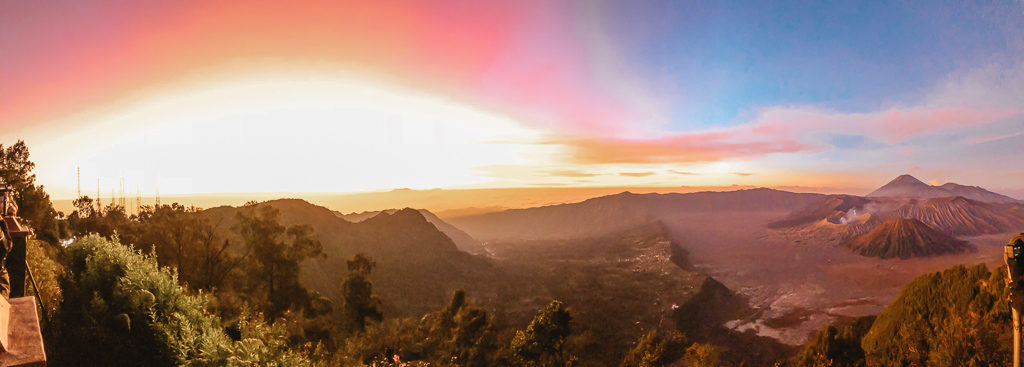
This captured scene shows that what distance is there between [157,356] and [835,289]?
160703mm

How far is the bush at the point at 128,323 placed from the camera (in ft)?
36.9

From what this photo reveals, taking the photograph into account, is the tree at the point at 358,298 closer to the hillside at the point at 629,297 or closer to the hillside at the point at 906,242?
the hillside at the point at 629,297

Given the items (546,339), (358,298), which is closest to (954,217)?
(546,339)

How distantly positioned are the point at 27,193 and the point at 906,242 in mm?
220255

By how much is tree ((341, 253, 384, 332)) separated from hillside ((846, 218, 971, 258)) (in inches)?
7496

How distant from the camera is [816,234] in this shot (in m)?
192

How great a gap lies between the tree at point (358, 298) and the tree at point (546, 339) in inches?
548

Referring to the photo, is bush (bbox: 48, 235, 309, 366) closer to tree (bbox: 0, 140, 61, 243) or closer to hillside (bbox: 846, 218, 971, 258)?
tree (bbox: 0, 140, 61, 243)

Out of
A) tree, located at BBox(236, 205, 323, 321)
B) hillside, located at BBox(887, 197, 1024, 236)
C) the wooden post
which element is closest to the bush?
the wooden post

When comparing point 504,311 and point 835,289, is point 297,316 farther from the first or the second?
point 835,289

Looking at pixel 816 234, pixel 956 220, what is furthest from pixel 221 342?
pixel 956 220

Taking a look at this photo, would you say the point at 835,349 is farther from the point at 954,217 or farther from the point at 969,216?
the point at 954,217

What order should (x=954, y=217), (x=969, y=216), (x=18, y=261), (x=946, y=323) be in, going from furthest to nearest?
(x=954, y=217) → (x=969, y=216) → (x=946, y=323) → (x=18, y=261)

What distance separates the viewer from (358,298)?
118 ft
